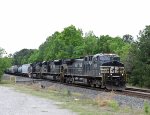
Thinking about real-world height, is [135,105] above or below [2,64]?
below

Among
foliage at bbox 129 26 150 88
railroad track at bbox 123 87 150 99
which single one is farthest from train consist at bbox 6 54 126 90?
foliage at bbox 129 26 150 88

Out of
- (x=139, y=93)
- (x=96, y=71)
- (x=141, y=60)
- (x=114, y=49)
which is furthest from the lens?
(x=114, y=49)

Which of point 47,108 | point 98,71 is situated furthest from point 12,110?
point 98,71

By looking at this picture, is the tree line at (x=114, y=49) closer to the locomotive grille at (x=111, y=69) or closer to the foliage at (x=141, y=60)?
the foliage at (x=141, y=60)

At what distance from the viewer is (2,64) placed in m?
62.0

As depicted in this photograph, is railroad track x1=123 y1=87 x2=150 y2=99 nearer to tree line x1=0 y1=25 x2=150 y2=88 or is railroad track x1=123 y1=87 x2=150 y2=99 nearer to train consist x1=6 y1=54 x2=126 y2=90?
train consist x1=6 y1=54 x2=126 y2=90

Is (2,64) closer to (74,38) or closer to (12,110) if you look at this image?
(74,38)

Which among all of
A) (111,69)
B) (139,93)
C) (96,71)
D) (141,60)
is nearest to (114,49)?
(141,60)

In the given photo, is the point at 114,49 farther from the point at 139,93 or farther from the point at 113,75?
the point at 139,93

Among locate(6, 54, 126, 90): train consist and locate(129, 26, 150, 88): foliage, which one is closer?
locate(6, 54, 126, 90): train consist

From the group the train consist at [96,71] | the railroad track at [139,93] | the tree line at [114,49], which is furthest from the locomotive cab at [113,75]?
the tree line at [114,49]

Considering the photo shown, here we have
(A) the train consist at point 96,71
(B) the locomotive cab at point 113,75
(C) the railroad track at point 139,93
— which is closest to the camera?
(C) the railroad track at point 139,93

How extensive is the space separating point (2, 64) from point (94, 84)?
26.0 m

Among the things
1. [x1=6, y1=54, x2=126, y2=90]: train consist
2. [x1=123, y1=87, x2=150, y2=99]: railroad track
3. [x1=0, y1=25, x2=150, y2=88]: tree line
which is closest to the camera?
[x1=123, y1=87, x2=150, y2=99]: railroad track
